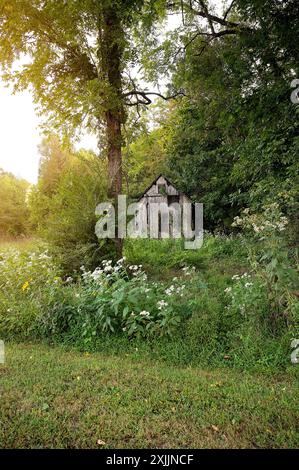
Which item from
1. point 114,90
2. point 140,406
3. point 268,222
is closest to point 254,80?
point 114,90

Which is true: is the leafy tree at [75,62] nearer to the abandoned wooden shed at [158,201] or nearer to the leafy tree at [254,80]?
the leafy tree at [254,80]

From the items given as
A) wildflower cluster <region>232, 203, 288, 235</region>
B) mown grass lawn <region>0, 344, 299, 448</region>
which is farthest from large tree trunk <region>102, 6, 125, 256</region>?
mown grass lawn <region>0, 344, 299, 448</region>

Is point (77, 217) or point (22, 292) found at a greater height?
point (77, 217)

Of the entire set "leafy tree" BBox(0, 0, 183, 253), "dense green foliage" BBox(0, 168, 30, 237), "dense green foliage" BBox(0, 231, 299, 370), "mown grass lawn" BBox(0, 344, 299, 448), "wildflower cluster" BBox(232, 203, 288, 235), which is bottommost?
"mown grass lawn" BBox(0, 344, 299, 448)

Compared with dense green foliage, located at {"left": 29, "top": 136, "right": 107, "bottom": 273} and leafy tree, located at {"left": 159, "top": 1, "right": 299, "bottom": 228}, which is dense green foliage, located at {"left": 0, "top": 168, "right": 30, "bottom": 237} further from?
leafy tree, located at {"left": 159, "top": 1, "right": 299, "bottom": 228}

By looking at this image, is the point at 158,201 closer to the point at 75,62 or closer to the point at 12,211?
the point at 75,62

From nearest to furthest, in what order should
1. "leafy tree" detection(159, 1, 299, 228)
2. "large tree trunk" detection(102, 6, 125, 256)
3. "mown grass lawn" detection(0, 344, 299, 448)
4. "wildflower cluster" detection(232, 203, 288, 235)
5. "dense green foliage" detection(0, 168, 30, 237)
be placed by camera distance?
"mown grass lawn" detection(0, 344, 299, 448) → "wildflower cluster" detection(232, 203, 288, 235) → "leafy tree" detection(159, 1, 299, 228) → "large tree trunk" detection(102, 6, 125, 256) → "dense green foliage" detection(0, 168, 30, 237)

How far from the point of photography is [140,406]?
10.2 ft

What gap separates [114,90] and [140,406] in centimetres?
785

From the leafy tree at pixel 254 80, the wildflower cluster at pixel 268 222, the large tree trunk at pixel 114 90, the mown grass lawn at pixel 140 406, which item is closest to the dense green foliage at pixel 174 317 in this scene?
the wildflower cluster at pixel 268 222

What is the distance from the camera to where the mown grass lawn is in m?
2.66

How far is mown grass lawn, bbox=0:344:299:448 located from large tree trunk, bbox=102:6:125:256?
5.29m

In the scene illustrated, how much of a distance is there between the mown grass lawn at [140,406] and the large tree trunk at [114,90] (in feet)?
17.3
